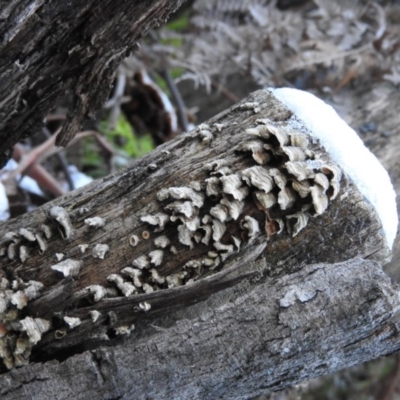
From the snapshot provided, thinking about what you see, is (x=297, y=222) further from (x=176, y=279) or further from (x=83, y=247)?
(x=83, y=247)

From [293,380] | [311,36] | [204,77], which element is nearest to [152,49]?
[204,77]

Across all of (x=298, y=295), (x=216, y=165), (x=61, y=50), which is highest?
(x=61, y=50)

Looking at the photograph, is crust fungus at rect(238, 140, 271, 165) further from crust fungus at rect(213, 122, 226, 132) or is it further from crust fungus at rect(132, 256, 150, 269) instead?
crust fungus at rect(132, 256, 150, 269)

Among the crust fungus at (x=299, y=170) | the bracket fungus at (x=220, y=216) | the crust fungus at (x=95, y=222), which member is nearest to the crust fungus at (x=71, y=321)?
the bracket fungus at (x=220, y=216)

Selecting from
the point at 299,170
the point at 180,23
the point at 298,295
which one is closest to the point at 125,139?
the point at 180,23

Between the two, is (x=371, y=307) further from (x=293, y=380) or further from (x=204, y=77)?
(x=204, y=77)

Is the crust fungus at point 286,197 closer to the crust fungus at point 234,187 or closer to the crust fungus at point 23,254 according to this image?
the crust fungus at point 234,187
